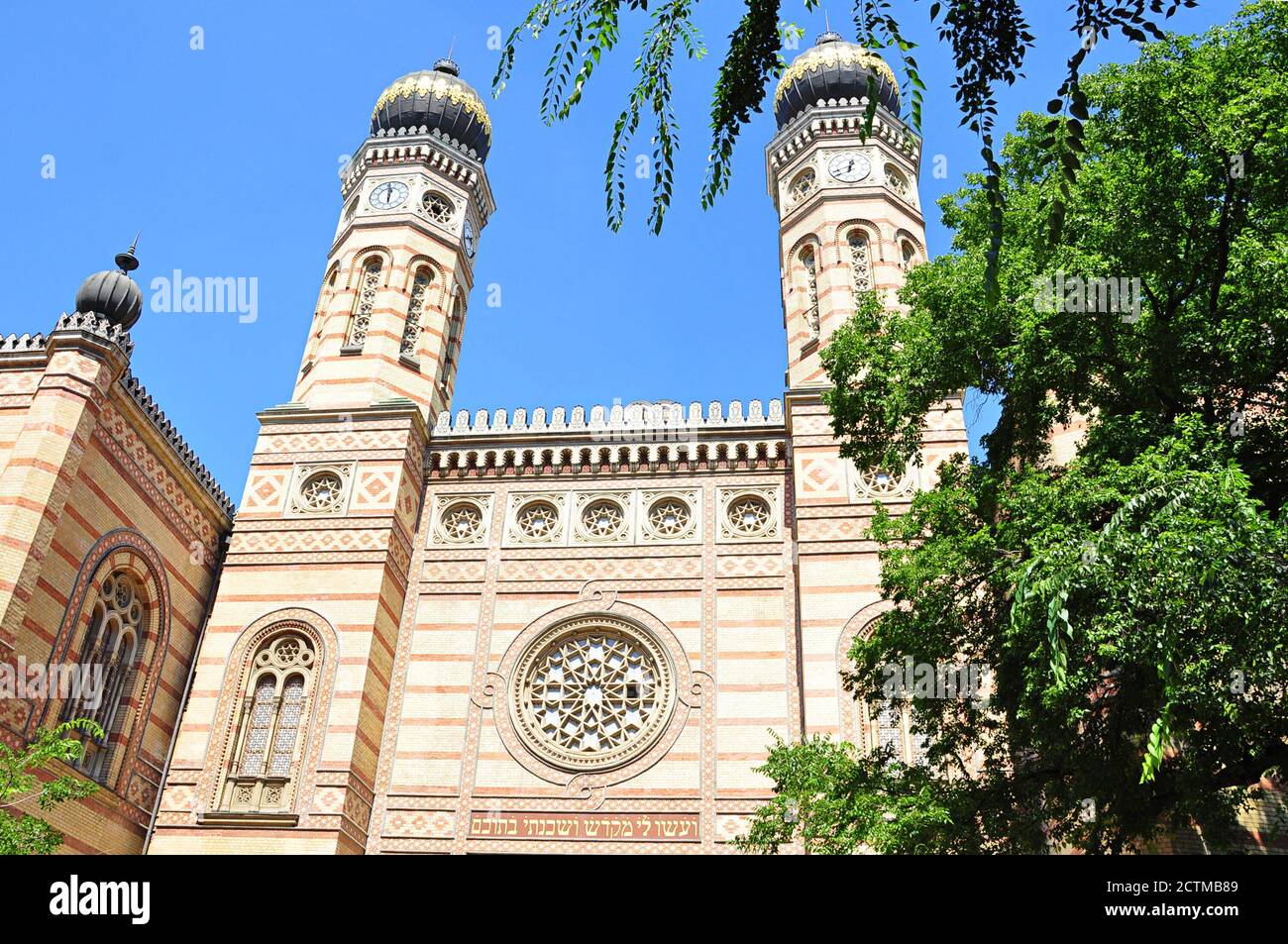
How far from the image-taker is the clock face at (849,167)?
2081 cm

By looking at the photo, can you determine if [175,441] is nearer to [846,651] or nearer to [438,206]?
[438,206]

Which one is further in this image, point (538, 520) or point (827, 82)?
point (827, 82)

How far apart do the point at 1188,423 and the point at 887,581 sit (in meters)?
2.97

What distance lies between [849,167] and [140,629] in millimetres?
15720

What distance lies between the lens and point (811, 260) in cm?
2045

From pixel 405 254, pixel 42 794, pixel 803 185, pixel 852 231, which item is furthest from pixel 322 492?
pixel 803 185

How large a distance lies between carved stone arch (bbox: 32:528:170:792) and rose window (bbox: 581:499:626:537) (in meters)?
7.02

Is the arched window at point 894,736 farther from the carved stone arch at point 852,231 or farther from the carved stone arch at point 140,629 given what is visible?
the carved stone arch at point 140,629

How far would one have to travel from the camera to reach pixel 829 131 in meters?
21.4

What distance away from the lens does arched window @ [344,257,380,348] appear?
19.8m

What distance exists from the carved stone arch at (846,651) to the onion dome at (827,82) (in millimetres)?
11561
